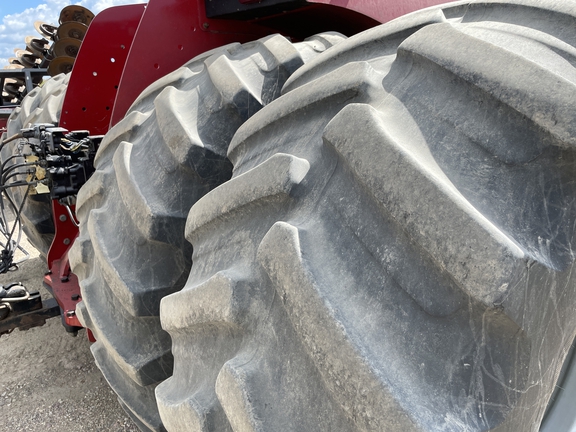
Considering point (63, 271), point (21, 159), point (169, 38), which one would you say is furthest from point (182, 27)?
point (21, 159)

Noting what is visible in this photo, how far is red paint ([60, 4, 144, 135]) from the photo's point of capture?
1.63 m

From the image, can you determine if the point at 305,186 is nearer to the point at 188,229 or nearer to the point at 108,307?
the point at 188,229

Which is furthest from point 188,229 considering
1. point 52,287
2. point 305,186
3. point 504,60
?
point 52,287

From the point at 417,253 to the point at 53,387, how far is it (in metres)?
1.75

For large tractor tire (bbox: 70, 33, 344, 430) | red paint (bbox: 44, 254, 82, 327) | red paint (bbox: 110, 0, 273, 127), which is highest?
red paint (bbox: 110, 0, 273, 127)

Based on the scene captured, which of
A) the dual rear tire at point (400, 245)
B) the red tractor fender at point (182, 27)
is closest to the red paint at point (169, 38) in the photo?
the red tractor fender at point (182, 27)

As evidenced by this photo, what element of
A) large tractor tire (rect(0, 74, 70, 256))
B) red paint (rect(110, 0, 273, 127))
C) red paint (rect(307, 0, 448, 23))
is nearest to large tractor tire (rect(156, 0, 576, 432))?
red paint (rect(307, 0, 448, 23))

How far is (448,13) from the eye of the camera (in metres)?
0.83

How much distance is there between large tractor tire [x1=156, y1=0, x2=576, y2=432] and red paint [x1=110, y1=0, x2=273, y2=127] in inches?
29.1

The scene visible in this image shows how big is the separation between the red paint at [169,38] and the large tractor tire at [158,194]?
0.21 m

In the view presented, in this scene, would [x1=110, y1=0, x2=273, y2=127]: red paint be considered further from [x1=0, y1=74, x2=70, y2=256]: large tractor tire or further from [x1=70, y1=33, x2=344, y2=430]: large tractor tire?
[x1=0, y1=74, x2=70, y2=256]: large tractor tire

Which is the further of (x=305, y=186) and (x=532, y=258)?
(x=305, y=186)

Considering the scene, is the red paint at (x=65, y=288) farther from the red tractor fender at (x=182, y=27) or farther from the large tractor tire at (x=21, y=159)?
the red tractor fender at (x=182, y=27)

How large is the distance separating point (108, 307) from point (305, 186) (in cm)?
67
